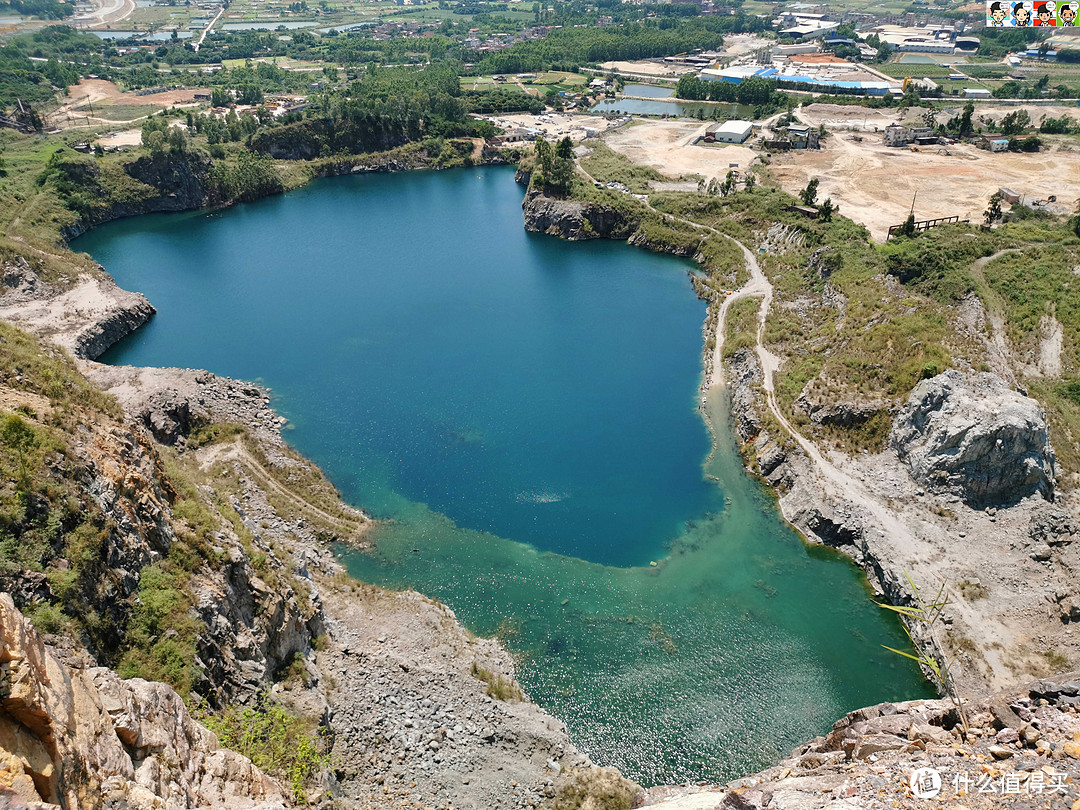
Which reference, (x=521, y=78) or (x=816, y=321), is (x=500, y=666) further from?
(x=521, y=78)

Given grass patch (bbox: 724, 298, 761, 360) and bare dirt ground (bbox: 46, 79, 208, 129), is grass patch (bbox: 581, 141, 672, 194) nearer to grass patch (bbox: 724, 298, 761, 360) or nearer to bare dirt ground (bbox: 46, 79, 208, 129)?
grass patch (bbox: 724, 298, 761, 360)

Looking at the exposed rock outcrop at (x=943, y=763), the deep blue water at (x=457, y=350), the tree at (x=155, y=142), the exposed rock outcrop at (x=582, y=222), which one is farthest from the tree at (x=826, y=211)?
the tree at (x=155, y=142)

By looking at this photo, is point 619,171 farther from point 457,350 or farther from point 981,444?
point 981,444

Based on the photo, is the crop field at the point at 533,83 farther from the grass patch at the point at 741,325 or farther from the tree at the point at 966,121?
the grass patch at the point at 741,325

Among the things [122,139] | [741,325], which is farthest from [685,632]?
[122,139]

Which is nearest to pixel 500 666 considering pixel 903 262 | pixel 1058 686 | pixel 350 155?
pixel 1058 686
